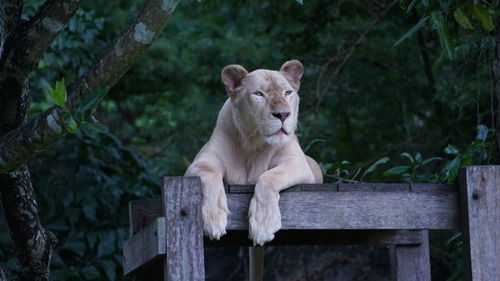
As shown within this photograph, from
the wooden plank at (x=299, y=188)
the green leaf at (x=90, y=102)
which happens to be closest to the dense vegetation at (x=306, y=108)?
the wooden plank at (x=299, y=188)

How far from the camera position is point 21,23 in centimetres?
446

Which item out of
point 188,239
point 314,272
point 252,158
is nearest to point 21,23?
point 252,158

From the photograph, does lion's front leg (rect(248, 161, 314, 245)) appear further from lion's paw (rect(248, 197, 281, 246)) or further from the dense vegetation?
the dense vegetation

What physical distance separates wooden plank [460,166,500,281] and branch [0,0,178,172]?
1.53 meters

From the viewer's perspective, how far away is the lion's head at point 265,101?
13.5 feet

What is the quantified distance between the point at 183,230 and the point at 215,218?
0.50 ft

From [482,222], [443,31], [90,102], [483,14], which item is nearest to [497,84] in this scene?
[483,14]

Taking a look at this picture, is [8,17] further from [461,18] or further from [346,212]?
[461,18]

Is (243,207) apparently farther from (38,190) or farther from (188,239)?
(38,190)

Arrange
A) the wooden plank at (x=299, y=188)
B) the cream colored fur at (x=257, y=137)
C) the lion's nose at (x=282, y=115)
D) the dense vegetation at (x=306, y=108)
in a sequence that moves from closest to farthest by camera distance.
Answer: the wooden plank at (x=299, y=188) < the cream colored fur at (x=257, y=137) < the lion's nose at (x=282, y=115) < the dense vegetation at (x=306, y=108)

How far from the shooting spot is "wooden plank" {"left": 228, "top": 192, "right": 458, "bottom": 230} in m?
3.77

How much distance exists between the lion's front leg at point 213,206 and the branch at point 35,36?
1.13m

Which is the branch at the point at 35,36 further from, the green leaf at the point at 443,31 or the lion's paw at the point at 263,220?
the green leaf at the point at 443,31

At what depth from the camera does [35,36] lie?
13.9 ft
